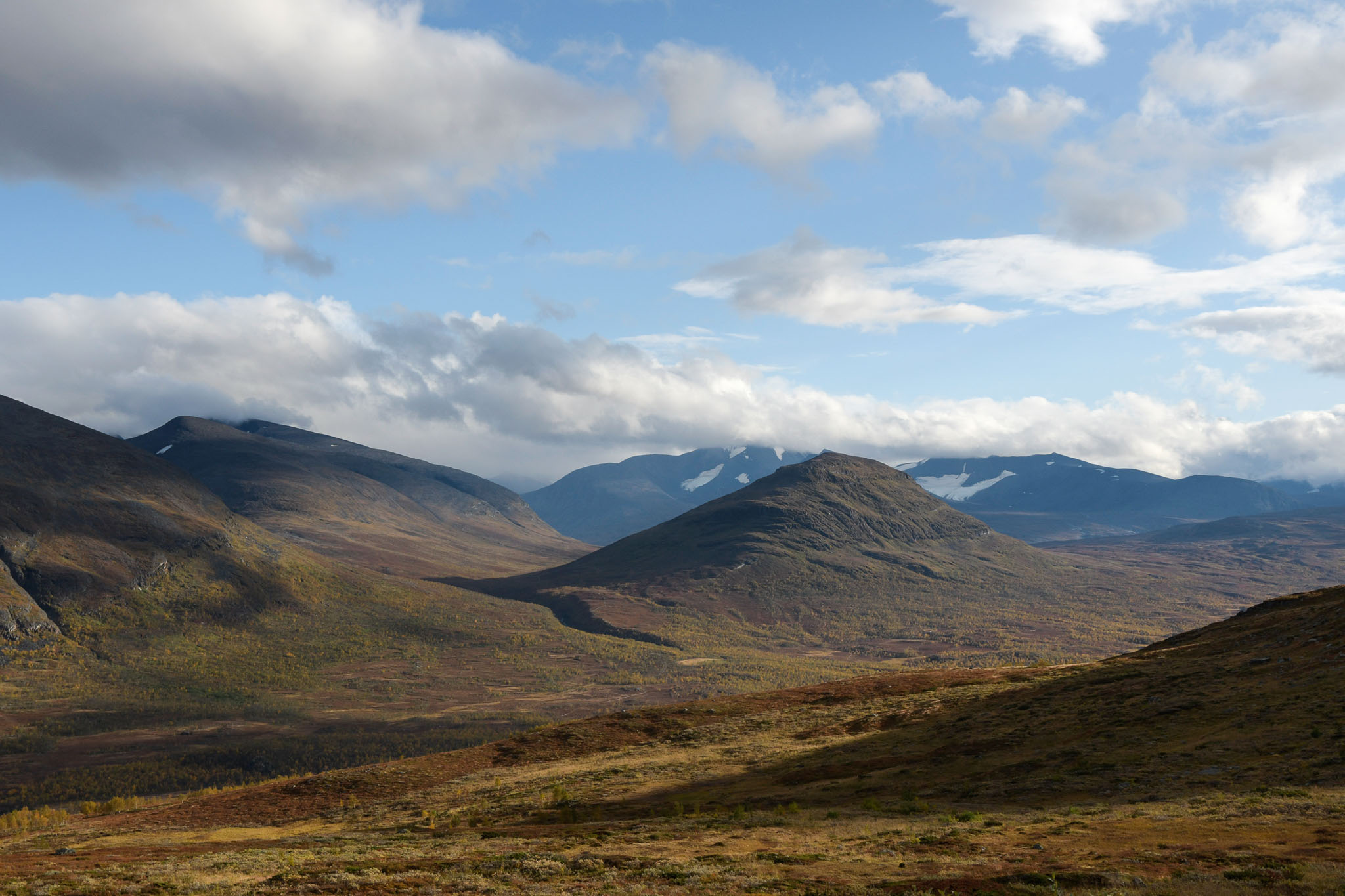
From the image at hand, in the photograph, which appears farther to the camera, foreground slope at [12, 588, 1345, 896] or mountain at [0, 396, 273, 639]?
mountain at [0, 396, 273, 639]

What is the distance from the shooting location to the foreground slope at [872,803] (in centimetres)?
2116

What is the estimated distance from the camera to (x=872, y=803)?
32938 mm

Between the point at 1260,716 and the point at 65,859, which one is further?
the point at 1260,716

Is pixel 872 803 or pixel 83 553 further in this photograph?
pixel 83 553

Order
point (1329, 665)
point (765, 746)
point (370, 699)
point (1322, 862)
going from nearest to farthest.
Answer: point (1322, 862), point (1329, 665), point (765, 746), point (370, 699)

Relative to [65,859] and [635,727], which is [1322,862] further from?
[635,727]

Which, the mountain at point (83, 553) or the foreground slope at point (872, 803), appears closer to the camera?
the foreground slope at point (872, 803)

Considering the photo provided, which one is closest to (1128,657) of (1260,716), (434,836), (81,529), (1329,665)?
(1329,665)

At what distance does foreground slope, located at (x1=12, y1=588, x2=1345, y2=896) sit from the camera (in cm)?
2116

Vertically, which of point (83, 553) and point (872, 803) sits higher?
point (83, 553)

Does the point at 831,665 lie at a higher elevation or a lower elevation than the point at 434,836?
lower

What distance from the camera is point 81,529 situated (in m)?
178

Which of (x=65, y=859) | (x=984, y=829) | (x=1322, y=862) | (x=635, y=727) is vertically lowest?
(x=635, y=727)

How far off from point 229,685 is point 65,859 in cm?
12479
